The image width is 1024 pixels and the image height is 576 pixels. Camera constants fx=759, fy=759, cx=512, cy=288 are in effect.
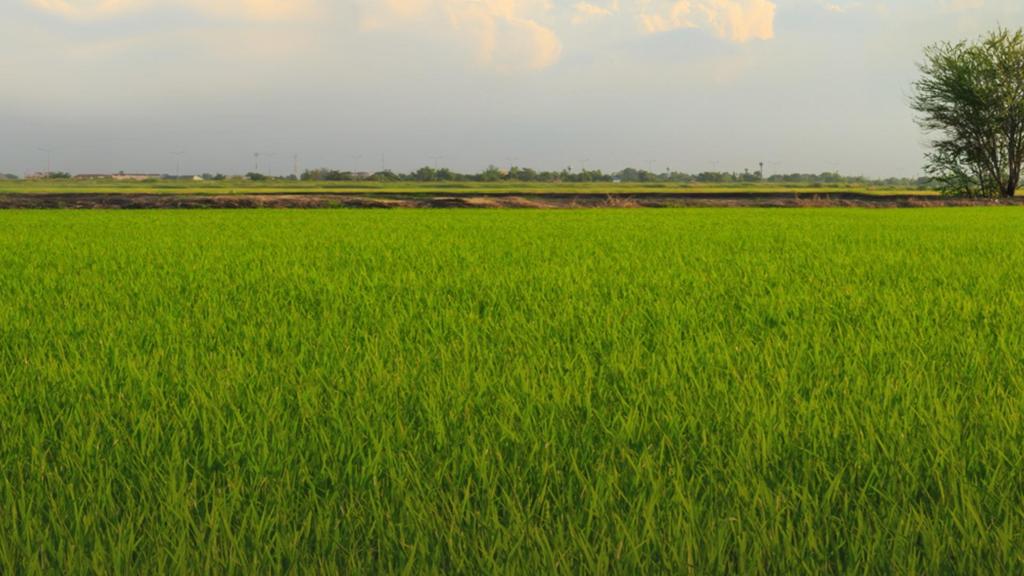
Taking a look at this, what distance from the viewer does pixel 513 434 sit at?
262 cm

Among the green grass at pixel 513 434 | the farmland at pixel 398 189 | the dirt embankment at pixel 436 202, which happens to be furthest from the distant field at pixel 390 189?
the green grass at pixel 513 434

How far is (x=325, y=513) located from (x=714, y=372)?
2232 millimetres

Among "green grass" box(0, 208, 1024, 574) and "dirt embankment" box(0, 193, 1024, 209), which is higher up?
"green grass" box(0, 208, 1024, 574)

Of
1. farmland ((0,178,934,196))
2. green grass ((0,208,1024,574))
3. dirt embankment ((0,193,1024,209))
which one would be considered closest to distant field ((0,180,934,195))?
farmland ((0,178,934,196))

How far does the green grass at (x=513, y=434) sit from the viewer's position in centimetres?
186

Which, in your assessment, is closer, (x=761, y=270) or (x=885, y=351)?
(x=885, y=351)

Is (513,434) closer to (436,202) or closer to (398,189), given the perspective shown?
(436,202)

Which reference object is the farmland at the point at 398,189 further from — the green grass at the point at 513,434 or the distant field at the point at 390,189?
the green grass at the point at 513,434

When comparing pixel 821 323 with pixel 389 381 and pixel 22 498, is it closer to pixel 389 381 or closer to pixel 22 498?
pixel 389 381

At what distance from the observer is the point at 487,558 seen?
1.72m

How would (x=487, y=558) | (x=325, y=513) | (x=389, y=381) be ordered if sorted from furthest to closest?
(x=389, y=381), (x=325, y=513), (x=487, y=558)

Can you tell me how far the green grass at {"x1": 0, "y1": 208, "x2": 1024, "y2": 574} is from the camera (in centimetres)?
186

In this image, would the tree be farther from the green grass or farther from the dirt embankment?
the green grass

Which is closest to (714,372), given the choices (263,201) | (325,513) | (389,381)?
(389,381)
